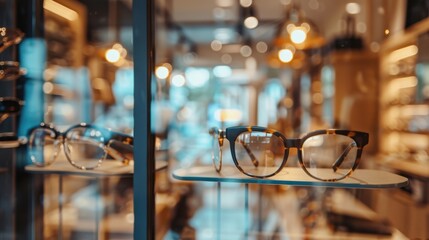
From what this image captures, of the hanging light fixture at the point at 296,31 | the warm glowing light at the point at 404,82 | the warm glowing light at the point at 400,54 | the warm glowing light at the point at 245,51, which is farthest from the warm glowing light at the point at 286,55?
the warm glowing light at the point at 245,51

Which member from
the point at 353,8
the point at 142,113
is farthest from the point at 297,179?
the point at 353,8

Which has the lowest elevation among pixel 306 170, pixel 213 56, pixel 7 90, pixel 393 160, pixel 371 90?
pixel 393 160

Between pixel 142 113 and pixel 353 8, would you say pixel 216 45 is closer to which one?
pixel 353 8

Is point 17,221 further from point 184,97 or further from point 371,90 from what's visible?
point 184,97

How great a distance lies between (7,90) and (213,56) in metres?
4.43

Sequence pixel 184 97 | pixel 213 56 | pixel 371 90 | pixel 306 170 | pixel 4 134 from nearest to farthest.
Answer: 1. pixel 306 170
2. pixel 4 134
3. pixel 371 90
4. pixel 184 97
5. pixel 213 56

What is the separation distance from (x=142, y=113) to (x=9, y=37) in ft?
1.29

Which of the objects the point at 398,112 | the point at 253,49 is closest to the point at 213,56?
the point at 253,49

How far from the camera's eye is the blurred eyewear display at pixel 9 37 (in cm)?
74

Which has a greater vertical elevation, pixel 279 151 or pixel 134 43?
pixel 134 43

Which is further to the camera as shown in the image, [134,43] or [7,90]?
[7,90]

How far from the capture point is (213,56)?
5129mm

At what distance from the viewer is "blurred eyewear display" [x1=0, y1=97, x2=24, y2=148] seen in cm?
76

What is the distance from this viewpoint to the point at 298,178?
2.19ft
